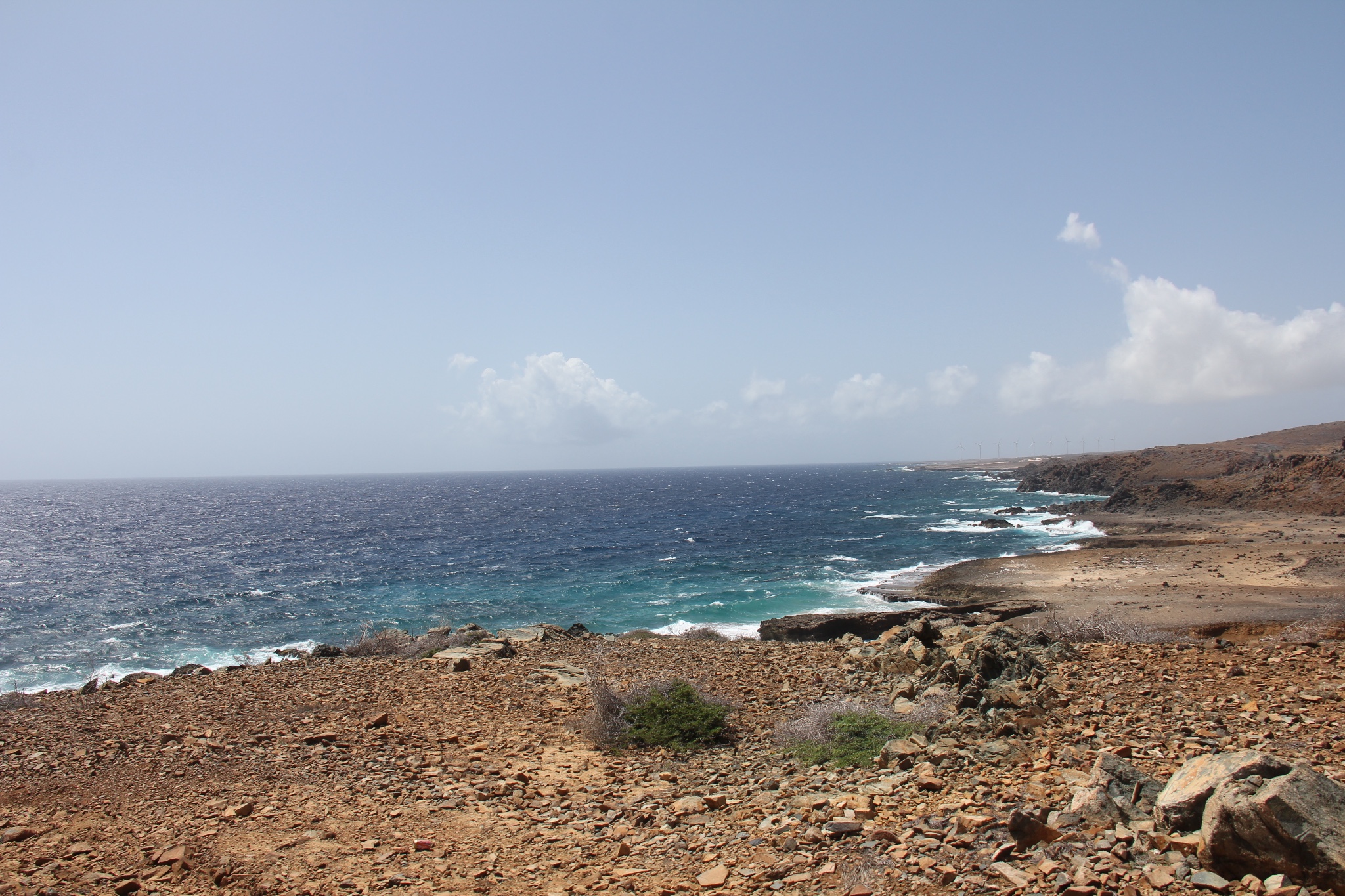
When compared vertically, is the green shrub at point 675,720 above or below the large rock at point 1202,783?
below

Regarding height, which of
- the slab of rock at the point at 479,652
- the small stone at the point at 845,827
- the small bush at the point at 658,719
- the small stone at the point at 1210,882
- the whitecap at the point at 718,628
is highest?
the small stone at the point at 1210,882

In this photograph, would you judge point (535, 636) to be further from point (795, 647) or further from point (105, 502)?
point (105, 502)

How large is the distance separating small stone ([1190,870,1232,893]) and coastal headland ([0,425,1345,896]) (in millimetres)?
19

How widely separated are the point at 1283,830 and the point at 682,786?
5.89m

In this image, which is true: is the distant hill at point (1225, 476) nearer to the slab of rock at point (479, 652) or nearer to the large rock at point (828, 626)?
the large rock at point (828, 626)

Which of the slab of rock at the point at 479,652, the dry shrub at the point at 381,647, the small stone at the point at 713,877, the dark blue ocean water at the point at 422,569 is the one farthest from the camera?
the dark blue ocean water at the point at 422,569

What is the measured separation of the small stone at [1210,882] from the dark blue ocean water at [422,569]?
28592 mm

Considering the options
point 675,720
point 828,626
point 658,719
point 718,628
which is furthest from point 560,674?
point 718,628

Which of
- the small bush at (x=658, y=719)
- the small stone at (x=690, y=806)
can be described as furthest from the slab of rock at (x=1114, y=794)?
the small bush at (x=658, y=719)

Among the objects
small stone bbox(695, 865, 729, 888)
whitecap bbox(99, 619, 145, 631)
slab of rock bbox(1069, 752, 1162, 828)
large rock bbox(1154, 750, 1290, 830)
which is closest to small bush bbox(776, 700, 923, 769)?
slab of rock bbox(1069, 752, 1162, 828)

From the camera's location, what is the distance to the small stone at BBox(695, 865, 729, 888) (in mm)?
5887

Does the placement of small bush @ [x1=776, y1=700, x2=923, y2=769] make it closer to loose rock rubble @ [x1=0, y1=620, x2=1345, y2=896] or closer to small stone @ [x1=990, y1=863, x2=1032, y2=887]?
loose rock rubble @ [x1=0, y1=620, x2=1345, y2=896]

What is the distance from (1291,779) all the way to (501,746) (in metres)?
9.25

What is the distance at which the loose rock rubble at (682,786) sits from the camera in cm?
578
